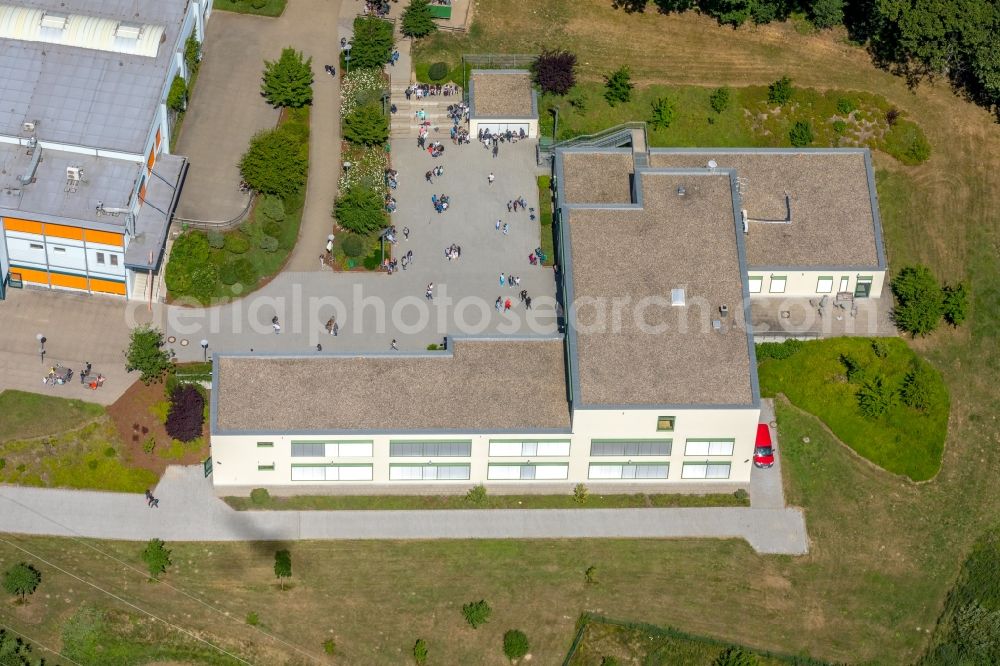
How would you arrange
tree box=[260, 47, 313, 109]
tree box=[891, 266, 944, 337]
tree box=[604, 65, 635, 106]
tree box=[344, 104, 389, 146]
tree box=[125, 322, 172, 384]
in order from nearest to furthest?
tree box=[125, 322, 172, 384] → tree box=[891, 266, 944, 337] → tree box=[344, 104, 389, 146] → tree box=[260, 47, 313, 109] → tree box=[604, 65, 635, 106]

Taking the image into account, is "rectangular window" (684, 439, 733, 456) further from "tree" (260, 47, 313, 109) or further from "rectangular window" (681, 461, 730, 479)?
"tree" (260, 47, 313, 109)

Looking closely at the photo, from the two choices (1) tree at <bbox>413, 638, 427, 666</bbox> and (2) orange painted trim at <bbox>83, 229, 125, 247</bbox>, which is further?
(2) orange painted trim at <bbox>83, 229, 125, 247</bbox>

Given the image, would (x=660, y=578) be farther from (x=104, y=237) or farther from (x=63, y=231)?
(x=63, y=231)

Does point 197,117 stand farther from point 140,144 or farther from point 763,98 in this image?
point 763,98

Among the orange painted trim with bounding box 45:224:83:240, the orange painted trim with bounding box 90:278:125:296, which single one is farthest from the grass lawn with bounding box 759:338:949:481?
the orange painted trim with bounding box 45:224:83:240

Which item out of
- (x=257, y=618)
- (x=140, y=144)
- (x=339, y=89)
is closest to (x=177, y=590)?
(x=257, y=618)

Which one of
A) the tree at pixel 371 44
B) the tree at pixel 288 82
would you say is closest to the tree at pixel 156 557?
the tree at pixel 288 82

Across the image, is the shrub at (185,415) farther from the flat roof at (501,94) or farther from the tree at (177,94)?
the flat roof at (501,94)
